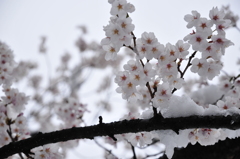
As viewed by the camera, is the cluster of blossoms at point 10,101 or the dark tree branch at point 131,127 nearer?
the dark tree branch at point 131,127

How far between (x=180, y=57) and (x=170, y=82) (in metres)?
0.19

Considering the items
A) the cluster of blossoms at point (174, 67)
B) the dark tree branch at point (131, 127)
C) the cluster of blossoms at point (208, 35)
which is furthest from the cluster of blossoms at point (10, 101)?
the cluster of blossoms at point (208, 35)

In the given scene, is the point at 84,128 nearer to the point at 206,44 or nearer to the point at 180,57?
the point at 180,57

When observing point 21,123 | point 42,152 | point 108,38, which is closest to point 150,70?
point 108,38

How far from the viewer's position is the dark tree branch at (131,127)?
1.31 meters

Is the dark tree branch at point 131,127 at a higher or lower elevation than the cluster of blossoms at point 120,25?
lower

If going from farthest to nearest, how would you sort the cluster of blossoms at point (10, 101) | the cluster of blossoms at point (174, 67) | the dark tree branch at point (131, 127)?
the cluster of blossoms at point (10, 101), the cluster of blossoms at point (174, 67), the dark tree branch at point (131, 127)

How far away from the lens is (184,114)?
146 centimetres

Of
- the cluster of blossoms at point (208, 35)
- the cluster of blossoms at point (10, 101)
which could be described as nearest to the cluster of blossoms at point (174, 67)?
the cluster of blossoms at point (208, 35)

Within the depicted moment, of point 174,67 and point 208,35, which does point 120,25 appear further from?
point 208,35

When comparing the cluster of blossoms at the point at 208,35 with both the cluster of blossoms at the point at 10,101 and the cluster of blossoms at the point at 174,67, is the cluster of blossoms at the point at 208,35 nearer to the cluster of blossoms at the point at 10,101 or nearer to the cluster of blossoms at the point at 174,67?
the cluster of blossoms at the point at 174,67

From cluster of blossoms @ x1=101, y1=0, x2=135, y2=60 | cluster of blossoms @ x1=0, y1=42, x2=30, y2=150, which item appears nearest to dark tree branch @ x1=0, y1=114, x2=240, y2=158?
cluster of blossoms @ x1=101, y1=0, x2=135, y2=60

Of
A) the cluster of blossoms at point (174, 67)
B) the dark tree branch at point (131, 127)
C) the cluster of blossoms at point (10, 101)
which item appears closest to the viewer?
the dark tree branch at point (131, 127)

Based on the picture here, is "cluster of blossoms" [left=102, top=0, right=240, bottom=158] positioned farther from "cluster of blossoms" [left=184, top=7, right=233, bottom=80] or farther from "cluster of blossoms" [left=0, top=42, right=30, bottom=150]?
"cluster of blossoms" [left=0, top=42, right=30, bottom=150]
